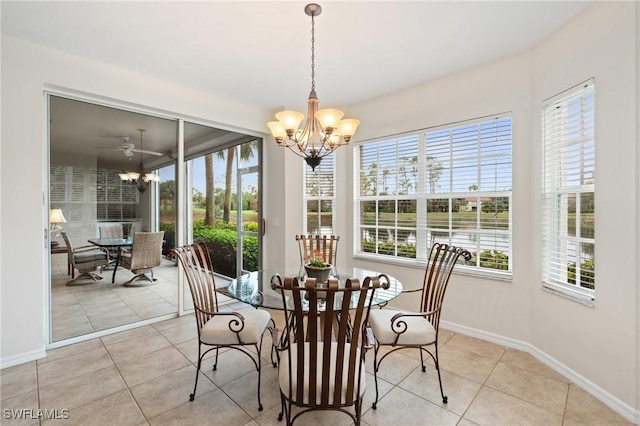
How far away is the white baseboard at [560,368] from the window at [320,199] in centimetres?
199

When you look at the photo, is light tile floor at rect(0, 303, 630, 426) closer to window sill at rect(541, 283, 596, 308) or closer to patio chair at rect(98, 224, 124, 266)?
window sill at rect(541, 283, 596, 308)

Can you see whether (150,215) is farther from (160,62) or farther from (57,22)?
(57,22)

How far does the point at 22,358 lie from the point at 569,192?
190 inches

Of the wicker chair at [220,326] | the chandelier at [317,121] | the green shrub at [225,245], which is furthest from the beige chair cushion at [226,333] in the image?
the green shrub at [225,245]

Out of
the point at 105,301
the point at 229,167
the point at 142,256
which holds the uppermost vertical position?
the point at 229,167

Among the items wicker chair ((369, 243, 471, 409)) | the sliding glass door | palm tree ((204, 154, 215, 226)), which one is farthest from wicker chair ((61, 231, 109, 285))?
wicker chair ((369, 243, 471, 409))

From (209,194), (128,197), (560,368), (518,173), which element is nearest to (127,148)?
(128,197)

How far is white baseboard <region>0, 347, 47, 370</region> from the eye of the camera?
2.41 metres

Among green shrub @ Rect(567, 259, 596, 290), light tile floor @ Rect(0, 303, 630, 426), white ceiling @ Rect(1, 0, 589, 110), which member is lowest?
light tile floor @ Rect(0, 303, 630, 426)

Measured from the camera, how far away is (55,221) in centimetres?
Answer: 278

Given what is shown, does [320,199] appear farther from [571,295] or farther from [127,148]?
[571,295]

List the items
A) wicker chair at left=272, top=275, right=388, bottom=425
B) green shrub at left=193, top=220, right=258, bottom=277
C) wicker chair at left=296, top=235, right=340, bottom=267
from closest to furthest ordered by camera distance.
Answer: wicker chair at left=272, top=275, right=388, bottom=425 < wicker chair at left=296, top=235, right=340, bottom=267 < green shrub at left=193, top=220, right=258, bottom=277

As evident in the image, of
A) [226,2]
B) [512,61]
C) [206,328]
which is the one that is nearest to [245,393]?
[206,328]

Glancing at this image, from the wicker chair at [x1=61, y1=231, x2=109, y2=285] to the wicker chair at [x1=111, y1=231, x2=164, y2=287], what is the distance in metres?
0.15
